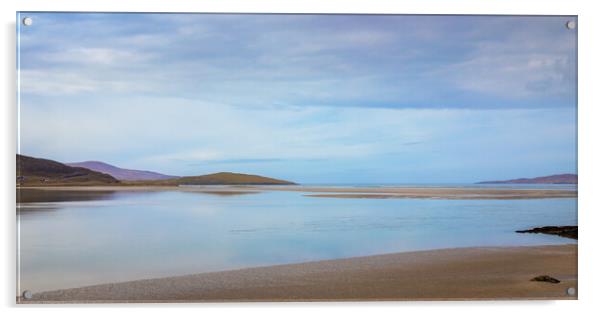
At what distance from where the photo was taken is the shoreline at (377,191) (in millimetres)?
3346

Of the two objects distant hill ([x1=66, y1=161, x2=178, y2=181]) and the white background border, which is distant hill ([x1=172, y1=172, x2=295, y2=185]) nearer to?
distant hill ([x1=66, y1=161, x2=178, y2=181])

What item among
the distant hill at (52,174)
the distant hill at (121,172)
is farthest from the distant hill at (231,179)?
the distant hill at (52,174)

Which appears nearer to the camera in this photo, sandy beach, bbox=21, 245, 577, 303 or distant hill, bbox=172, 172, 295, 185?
sandy beach, bbox=21, 245, 577, 303

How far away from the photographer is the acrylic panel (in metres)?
3.25

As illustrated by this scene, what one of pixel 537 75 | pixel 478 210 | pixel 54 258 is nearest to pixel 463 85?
pixel 537 75

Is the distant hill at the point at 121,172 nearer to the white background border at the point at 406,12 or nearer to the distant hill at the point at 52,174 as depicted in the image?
the distant hill at the point at 52,174

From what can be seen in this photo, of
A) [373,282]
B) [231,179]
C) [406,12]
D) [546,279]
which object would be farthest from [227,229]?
[546,279]

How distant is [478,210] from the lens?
343cm

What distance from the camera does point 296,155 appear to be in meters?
3.39

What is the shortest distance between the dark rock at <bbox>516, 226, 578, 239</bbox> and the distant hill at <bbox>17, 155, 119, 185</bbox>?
232 cm

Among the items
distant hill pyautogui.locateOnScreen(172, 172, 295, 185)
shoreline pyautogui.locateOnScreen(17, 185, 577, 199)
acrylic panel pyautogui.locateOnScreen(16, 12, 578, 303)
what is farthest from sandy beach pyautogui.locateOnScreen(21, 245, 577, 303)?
distant hill pyautogui.locateOnScreen(172, 172, 295, 185)

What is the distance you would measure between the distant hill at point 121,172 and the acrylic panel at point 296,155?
1 cm
